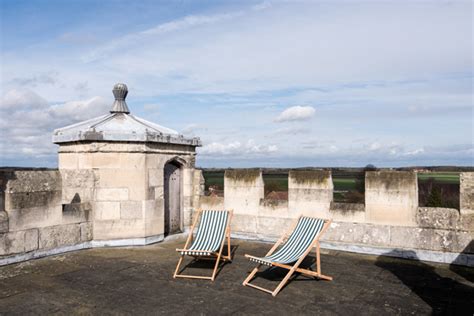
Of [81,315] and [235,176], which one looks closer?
[81,315]

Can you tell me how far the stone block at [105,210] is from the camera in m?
7.61

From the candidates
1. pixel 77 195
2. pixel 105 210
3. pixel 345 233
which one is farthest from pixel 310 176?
pixel 77 195

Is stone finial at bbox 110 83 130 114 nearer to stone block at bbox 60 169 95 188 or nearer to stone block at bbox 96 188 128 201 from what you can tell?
stone block at bbox 60 169 95 188

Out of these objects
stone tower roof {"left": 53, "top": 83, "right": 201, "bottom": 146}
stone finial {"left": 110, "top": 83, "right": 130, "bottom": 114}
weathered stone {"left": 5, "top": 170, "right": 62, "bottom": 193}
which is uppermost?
stone finial {"left": 110, "top": 83, "right": 130, "bottom": 114}

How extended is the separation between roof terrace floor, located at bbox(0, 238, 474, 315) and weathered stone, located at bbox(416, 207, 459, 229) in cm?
67

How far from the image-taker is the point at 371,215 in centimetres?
714

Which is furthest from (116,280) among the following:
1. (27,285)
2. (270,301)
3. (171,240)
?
(171,240)

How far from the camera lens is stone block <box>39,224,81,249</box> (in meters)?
6.78

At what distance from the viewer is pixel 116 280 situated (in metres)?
5.49

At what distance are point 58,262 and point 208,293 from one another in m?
3.01

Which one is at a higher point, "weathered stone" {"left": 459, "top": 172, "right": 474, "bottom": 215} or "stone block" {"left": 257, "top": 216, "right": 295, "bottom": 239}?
"weathered stone" {"left": 459, "top": 172, "right": 474, "bottom": 215}

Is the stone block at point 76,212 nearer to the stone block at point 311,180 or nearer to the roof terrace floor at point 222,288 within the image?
the roof terrace floor at point 222,288

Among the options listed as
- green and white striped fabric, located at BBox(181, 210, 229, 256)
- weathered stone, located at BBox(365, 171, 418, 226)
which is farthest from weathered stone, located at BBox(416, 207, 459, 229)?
green and white striped fabric, located at BBox(181, 210, 229, 256)

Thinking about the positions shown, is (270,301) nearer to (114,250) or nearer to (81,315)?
(81,315)
